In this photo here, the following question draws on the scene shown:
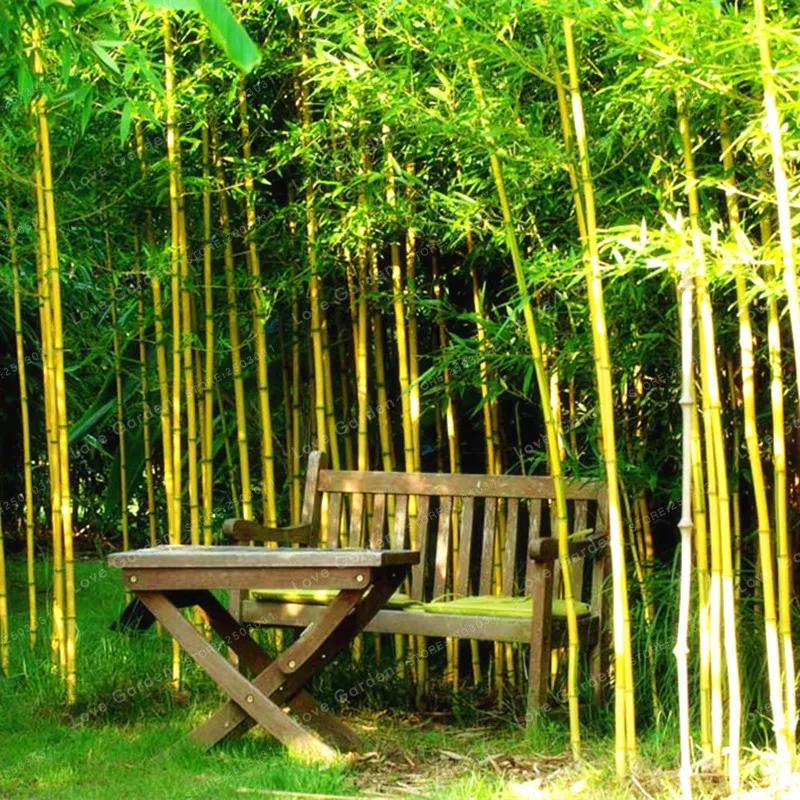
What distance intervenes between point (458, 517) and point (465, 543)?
414 mm

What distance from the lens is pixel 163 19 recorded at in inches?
189

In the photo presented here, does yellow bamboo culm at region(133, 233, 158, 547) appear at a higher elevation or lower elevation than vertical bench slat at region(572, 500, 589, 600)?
higher

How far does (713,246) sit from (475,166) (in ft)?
4.49

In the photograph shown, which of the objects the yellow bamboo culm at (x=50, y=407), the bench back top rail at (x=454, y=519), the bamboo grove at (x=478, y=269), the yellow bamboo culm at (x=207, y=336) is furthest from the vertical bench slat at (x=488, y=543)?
the yellow bamboo culm at (x=50, y=407)

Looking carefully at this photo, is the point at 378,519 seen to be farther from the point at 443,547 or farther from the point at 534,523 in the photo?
the point at 534,523

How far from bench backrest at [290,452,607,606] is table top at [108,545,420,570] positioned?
700mm

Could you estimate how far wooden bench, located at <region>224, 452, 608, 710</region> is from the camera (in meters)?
4.32

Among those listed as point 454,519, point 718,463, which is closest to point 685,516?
point 718,463

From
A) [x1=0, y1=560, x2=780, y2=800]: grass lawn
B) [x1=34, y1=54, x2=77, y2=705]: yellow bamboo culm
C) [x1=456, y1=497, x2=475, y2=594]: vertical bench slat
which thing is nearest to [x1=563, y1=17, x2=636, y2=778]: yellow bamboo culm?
[x1=0, y1=560, x2=780, y2=800]: grass lawn

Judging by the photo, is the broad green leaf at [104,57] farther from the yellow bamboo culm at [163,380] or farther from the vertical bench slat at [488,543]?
the vertical bench slat at [488,543]

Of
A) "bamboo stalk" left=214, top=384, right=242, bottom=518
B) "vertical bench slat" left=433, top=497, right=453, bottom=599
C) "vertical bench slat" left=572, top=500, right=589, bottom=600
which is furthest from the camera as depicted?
"bamboo stalk" left=214, top=384, right=242, bottom=518

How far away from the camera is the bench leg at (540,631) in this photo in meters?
4.20

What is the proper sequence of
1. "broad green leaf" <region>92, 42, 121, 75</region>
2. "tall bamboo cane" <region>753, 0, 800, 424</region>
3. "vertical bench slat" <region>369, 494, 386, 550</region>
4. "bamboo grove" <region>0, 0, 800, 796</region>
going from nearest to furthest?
"broad green leaf" <region>92, 42, 121, 75</region> → "tall bamboo cane" <region>753, 0, 800, 424</region> → "bamboo grove" <region>0, 0, 800, 796</region> → "vertical bench slat" <region>369, 494, 386, 550</region>

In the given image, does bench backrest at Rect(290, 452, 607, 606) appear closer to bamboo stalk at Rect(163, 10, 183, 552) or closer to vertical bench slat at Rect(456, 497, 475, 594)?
vertical bench slat at Rect(456, 497, 475, 594)
